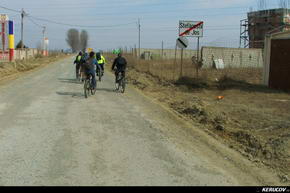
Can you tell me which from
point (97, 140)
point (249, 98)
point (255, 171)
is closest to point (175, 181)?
point (255, 171)

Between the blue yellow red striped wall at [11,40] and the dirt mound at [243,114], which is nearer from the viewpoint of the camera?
the dirt mound at [243,114]

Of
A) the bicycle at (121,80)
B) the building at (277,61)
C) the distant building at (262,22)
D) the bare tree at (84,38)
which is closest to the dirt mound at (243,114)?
the building at (277,61)

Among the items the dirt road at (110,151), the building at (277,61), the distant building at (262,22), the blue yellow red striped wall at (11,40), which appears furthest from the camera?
the distant building at (262,22)

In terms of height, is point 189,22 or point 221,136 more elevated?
point 189,22

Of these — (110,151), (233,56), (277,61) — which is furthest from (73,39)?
(110,151)

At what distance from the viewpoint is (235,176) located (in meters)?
5.30

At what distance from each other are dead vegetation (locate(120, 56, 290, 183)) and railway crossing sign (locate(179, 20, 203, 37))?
255 cm

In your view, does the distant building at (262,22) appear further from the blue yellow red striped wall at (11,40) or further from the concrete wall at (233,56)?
the blue yellow red striped wall at (11,40)

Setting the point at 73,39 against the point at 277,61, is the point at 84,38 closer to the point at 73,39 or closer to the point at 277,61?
the point at 73,39

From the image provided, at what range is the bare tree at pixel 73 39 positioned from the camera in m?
155

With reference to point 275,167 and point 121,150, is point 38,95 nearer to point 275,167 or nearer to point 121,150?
point 121,150

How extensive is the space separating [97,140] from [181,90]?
33.1 feet

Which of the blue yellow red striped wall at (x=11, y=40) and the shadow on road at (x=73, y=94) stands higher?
the blue yellow red striped wall at (x=11, y=40)

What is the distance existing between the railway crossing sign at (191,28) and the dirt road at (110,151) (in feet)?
26.3
